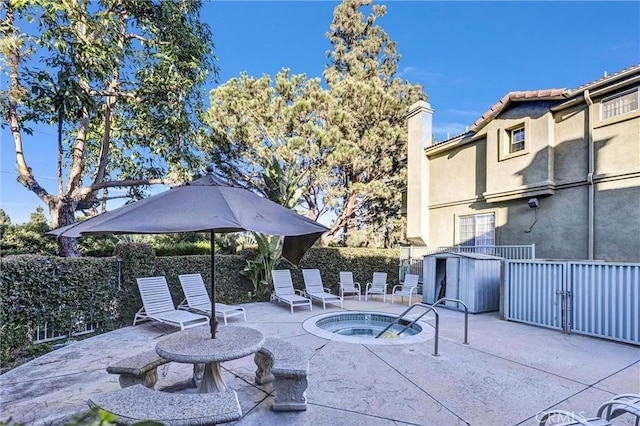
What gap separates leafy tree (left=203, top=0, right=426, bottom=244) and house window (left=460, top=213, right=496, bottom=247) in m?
4.05

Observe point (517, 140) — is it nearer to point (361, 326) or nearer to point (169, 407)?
point (361, 326)

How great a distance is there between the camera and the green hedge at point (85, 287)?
Answer: 5.25 meters

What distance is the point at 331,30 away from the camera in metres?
23.2

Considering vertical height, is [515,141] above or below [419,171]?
above

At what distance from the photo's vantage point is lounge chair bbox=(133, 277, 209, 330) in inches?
263

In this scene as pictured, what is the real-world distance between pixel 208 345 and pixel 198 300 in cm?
513

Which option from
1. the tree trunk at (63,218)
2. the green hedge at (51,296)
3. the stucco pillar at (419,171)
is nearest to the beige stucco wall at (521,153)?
the stucco pillar at (419,171)

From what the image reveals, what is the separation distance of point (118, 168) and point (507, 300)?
1460 centimetres

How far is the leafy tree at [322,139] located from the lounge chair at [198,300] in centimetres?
660

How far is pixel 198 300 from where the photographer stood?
8.14 metres

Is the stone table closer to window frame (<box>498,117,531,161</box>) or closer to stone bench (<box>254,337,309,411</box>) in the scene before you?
stone bench (<box>254,337,309,411</box>)

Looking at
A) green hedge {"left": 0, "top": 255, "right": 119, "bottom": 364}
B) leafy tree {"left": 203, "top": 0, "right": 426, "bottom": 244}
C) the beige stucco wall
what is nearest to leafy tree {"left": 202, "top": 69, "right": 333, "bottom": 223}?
leafy tree {"left": 203, "top": 0, "right": 426, "bottom": 244}

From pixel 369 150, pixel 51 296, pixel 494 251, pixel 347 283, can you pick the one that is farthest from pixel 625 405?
pixel 369 150

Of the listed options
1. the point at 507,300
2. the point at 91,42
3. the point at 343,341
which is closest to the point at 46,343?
the point at 343,341
